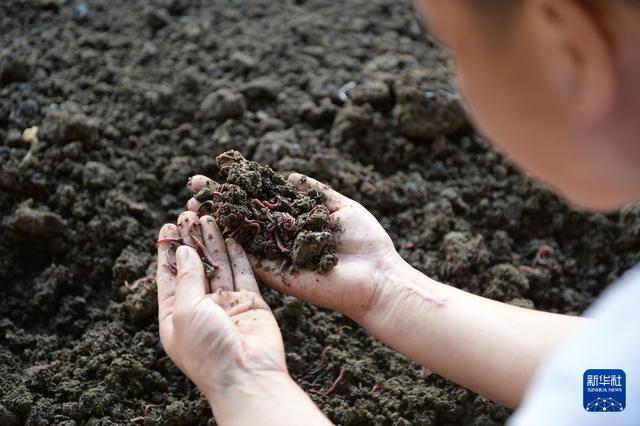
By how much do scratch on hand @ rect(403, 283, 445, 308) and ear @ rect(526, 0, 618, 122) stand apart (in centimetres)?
114

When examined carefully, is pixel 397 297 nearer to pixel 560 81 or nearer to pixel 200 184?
pixel 200 184

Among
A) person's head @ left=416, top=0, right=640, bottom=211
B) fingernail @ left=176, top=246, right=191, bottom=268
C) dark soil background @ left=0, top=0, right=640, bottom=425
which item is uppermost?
person's head @ left=416, top=0, right=640, bottom=211

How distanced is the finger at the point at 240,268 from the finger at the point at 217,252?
0.06 ft

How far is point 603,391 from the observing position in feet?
5.80

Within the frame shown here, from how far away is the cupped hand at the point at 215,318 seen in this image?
190 cm

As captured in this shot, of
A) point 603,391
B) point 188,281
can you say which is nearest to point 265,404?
point 188,281

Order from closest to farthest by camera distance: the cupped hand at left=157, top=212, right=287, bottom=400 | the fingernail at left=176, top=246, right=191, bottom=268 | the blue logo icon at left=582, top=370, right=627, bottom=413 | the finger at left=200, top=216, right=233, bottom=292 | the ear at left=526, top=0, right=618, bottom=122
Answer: the ear at left=526, top=0, right=618, bottom=122 < the blue logo icon at left=582, top=370, right=627, bottom=413 < the cupped hand at left=157, top=212, right=287, bottom=400 < the fingernail at left=176, top=246, right=191, bottom=268 < the finger at left=200, top=216, right=233, bottom=292

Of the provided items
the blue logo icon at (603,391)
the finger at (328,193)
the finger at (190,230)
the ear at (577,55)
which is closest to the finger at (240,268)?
the finger at (190,230)

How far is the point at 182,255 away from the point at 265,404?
1.85ft

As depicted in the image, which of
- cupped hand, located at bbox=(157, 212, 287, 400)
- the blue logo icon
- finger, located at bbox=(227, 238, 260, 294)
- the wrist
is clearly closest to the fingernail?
cupped hand, located at bbox=(157, 212, 287, 400)

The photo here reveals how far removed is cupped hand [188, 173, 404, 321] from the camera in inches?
90.4

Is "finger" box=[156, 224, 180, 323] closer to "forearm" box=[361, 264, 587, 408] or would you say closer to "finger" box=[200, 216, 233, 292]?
"finger" box=[200, 216, 233, 292]

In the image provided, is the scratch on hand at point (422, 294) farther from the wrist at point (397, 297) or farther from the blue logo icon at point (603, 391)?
the blue logo icon at point (603, 391)

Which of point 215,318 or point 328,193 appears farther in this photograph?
point 328,193
